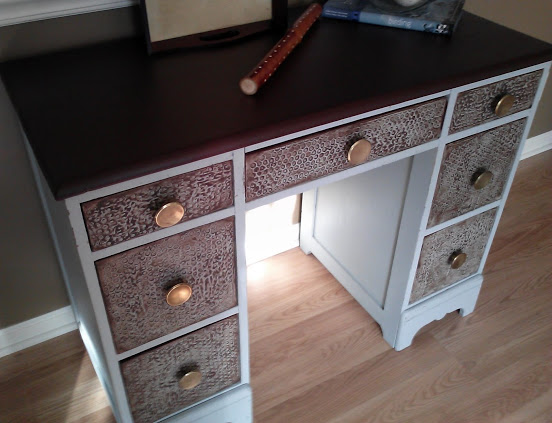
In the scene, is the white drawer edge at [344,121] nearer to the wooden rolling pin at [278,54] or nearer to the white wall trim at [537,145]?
the wooden rolling pin at [278,54]

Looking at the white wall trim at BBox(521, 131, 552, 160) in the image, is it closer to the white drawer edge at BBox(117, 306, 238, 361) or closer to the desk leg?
the desk leg

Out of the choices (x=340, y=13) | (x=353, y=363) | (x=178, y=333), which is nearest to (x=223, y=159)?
(x=178, y=333)

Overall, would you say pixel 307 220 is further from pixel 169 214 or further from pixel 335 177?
pixel 169 214

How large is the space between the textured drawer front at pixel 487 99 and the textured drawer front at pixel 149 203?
532 millimetres

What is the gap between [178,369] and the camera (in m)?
1.07

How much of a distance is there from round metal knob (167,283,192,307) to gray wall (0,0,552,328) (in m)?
0.53

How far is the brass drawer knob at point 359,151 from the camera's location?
0.98 meters

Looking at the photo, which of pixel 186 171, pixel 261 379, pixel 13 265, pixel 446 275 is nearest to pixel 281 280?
pixel 261 379

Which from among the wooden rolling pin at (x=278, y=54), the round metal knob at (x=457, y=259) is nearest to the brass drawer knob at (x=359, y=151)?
the wooden rolling pin at (x=278, y=54)

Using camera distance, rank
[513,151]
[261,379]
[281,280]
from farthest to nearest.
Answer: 1. [281,280]
2. [261,379]
3. [513,151]

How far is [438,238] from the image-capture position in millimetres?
1332

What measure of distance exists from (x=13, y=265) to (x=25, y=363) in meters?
0.29

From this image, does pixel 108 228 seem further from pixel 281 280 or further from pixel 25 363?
pixel 281 280

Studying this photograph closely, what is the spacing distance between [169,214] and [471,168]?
75 centimetres
